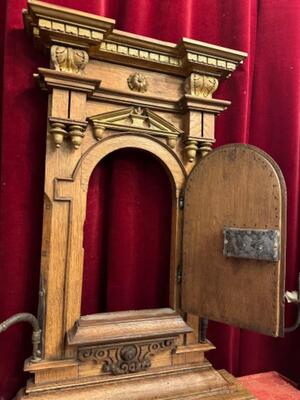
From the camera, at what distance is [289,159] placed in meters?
1.38

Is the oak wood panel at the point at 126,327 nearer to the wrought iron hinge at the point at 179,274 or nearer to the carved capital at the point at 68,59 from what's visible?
the wrought iron hinge at the point at 179,274

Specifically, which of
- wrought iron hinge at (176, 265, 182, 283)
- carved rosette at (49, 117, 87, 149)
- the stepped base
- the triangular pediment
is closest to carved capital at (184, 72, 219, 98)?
the triangular pediment

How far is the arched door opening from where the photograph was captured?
3.80 ft

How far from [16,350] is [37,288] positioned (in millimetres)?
198

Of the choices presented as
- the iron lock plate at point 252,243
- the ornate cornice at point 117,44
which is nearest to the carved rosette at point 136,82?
the ornate cornice at point 117,44

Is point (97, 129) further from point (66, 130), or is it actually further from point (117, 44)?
point (117, 44)

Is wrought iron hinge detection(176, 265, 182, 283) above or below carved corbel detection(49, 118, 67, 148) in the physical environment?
below

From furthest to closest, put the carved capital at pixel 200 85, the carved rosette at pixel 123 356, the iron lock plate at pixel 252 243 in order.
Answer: the carved capital at pixel 200 85
the carved rosette at pixel 123 356
the iron lock plate at pixel 252 243

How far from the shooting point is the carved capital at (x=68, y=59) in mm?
953

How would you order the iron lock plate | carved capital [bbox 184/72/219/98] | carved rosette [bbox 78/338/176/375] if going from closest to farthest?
1. the iron lock plate
2. carved rosette [bbox 78/338/176/375]
3. carved capital [bbox 184/72/219/98]

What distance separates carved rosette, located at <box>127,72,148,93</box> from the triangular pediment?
0.20ft

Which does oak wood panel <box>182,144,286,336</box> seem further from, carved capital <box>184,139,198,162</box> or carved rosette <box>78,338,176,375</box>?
carved rosette <box>78,338,176,375</box>

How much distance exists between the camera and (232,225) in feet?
3.21

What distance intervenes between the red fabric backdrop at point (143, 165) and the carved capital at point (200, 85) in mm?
206
